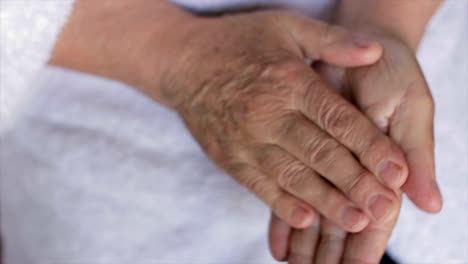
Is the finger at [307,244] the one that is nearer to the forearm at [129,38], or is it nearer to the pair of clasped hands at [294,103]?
the pair of clasped hands at [294,103]

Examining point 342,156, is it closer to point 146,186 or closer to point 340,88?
point 340,88

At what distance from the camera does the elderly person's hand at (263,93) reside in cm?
66

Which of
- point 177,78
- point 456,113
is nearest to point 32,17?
point 177,78

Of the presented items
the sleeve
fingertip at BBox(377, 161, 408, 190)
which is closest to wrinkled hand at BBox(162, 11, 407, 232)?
fingertip at BBox(377, 161, 408, 190)

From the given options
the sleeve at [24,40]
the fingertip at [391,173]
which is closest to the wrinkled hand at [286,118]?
the fingertip at [391,173]

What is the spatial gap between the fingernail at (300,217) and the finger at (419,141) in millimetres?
104

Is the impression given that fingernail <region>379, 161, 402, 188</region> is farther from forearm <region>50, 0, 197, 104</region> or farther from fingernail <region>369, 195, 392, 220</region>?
forearm <region>50, 0, 197, 104</region>

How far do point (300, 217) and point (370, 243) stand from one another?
0.07 m

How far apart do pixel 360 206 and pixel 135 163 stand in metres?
0.27

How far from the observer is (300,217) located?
0.70 metres

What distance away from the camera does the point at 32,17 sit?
0.69m

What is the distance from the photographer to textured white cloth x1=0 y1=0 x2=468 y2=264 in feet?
2.42

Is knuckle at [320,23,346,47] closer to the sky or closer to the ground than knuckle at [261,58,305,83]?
closer to the sky

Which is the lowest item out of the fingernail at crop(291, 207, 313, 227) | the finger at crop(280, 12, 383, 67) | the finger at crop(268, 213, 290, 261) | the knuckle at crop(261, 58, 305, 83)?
the finger at crop(268, 213, 290, 261)
